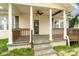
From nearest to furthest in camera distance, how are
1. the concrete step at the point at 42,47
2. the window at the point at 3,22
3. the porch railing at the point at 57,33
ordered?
1. the concrete step at the point at 42,47
2. the porch railing at the point at 57,33
3. the window at the point at 3,22

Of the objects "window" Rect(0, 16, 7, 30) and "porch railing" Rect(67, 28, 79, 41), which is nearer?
"porch railing" Rect(67, 28, 79, 41)

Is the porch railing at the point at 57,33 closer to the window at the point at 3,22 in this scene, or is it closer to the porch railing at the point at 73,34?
the porch railing at the point at 73,34

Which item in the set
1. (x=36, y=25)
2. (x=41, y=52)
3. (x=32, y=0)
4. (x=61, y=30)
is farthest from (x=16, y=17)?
(x=32, y=0)

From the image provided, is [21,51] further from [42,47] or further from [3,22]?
[3,22]

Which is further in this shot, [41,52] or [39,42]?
[39,42]

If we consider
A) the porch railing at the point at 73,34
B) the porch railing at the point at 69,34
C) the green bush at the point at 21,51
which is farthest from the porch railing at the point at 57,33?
the green bush at the point at 21,51

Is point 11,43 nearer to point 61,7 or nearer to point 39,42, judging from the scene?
point 39,42

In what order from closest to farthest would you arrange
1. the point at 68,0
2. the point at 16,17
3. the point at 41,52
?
1. the point at 68,0
2. the point at 41,52
3. the point at 16,17

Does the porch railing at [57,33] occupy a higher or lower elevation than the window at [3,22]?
lower

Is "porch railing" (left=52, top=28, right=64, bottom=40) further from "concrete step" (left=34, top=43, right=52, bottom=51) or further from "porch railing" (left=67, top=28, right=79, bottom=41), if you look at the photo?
"concrete step" (left=34, top=43, right=52, bottom=51)

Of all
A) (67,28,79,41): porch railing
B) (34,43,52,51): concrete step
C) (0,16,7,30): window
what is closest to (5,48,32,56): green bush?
(34,43,52,51): concrete step

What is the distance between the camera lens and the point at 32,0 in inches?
142

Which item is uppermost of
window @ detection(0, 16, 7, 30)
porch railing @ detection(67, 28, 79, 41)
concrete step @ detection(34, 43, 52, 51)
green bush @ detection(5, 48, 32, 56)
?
window @ detection(0, 16, 7, 30)

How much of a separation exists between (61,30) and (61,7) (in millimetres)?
1254
